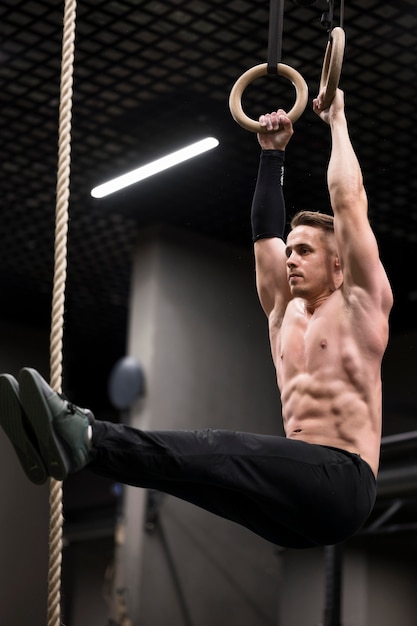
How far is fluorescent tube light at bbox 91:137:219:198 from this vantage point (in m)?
7.21

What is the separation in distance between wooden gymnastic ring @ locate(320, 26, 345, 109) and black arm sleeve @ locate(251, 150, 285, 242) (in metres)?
0.32

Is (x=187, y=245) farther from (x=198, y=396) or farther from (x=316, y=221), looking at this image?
(x=316, y=221)

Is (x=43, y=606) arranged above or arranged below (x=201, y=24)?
below

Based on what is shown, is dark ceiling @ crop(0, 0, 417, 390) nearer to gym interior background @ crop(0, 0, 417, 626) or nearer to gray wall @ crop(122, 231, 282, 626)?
gym interior background @ crop(0, 0, 417, 626)

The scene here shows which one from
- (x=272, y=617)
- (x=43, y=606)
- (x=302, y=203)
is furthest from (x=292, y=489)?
(x=43, y=606)

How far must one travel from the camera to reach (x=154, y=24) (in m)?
5.89

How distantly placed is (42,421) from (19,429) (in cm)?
9

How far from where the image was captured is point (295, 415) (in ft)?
11.5

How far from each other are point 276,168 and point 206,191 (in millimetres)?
4120

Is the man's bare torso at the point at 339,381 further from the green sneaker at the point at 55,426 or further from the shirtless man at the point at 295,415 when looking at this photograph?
the green sneaker at the point at 55,426

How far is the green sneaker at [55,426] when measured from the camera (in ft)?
9.23

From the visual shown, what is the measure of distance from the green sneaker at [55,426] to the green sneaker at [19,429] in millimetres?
32

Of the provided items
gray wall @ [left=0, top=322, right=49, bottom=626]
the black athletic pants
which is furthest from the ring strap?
gray wall @ [left=0, top=322, right=49, bottom=626]

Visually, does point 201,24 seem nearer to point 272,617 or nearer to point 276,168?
point 276,168
